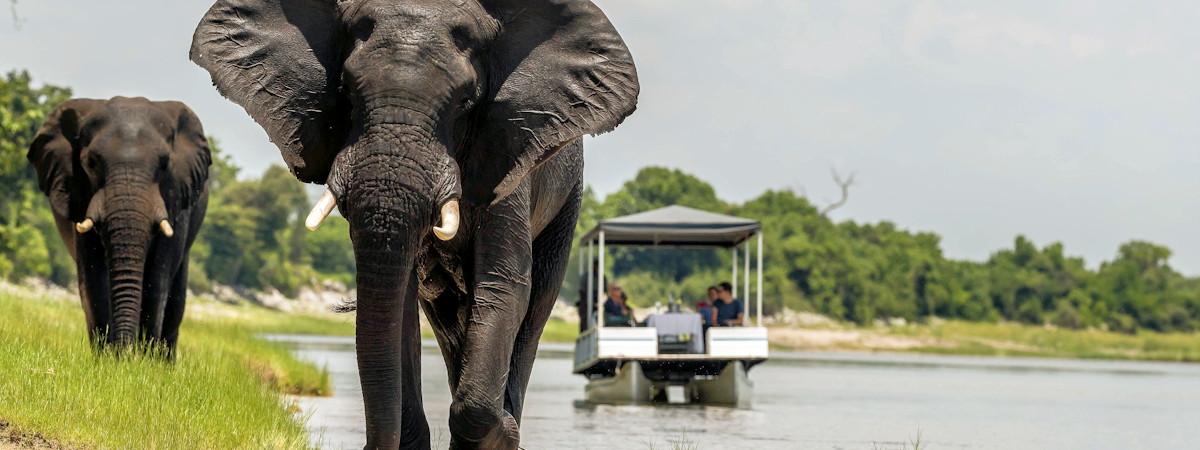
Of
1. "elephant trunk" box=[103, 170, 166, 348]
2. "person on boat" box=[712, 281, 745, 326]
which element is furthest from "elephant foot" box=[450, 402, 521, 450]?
"person on boat" box=[712, 281, 745, 326]

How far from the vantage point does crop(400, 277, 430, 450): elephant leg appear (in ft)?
28.3

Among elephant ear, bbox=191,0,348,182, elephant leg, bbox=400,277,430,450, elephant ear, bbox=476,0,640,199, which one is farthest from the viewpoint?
elephant leg, bbox=400,277,430,450

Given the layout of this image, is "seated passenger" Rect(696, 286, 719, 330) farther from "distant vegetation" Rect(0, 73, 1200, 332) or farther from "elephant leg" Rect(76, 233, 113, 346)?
"distant vegetation" Rect(0, 73, 1200, 332)

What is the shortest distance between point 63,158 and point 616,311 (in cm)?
1303

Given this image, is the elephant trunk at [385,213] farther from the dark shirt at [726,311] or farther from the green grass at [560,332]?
the green grass at [560,332]

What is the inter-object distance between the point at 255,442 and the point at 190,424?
38 cm

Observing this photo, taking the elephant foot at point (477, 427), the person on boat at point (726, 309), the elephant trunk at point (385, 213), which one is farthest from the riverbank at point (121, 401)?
the person on boat at point (726, 309)

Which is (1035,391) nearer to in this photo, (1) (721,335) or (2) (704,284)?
(1) (721,335)

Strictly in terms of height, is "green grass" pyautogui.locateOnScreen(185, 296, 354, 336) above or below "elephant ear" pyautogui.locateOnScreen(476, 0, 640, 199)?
above

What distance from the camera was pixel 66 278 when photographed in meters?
76.2

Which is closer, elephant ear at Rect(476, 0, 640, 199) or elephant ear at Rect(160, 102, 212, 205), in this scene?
elephant ear at Rect(476, 0, 640, 199)

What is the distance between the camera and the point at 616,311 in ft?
89.2

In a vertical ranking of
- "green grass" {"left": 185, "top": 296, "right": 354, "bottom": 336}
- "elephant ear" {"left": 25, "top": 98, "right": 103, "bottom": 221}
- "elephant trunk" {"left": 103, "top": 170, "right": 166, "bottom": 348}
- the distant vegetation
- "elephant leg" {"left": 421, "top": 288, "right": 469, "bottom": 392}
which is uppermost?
the distant vegetation

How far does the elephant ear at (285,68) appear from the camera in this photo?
7.98 m
